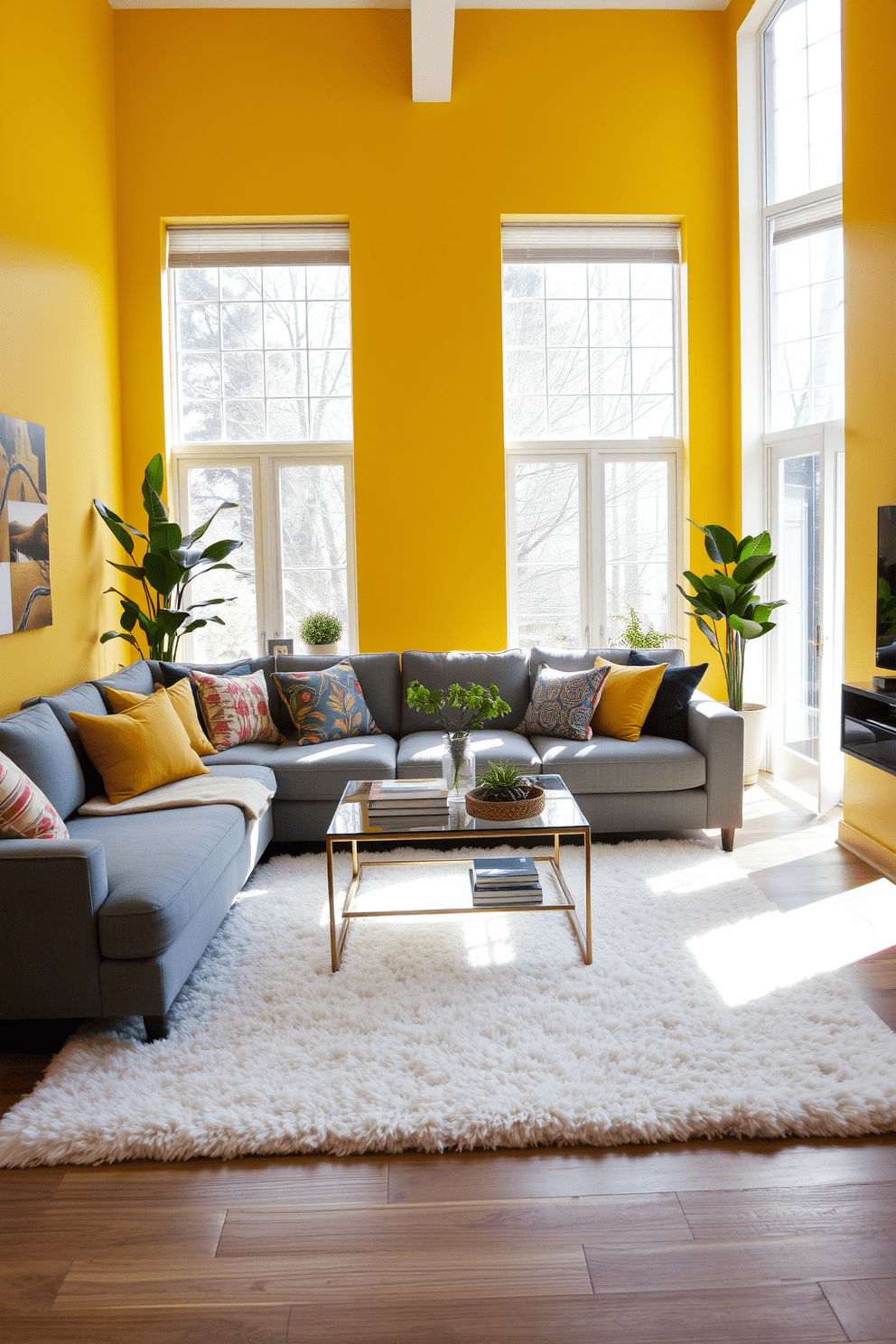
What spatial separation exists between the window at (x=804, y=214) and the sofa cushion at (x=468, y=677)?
7.15ft

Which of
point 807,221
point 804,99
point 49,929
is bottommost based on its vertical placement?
point 49,929

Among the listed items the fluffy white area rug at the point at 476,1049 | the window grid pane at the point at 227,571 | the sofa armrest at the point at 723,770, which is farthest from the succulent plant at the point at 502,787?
the window grid pane at the point at 227,571

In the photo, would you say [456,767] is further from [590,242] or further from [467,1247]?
[590,242]

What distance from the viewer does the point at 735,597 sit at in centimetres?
532

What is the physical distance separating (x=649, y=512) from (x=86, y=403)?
11.0ft

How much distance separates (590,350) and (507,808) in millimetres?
3748

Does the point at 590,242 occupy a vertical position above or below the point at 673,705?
above

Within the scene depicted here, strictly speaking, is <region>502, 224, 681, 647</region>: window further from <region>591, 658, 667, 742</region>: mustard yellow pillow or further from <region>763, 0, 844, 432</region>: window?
<region>591, 658, 667, 742</region>: mustard yellow pillow

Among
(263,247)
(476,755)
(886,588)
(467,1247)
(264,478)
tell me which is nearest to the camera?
(467,1247)

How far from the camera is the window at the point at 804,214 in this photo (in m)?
A: 5.11

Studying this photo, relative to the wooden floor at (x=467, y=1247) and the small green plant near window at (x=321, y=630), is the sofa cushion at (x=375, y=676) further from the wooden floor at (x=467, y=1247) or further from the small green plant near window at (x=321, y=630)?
the wooden floor at (x=467, y=1247)

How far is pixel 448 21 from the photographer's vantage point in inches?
195

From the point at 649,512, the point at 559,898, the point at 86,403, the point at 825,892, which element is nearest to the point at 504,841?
the point at 559,898

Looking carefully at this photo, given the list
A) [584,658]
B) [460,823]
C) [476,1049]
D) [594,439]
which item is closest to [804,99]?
[594,439]
